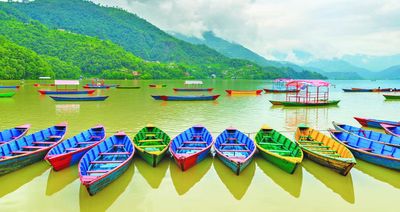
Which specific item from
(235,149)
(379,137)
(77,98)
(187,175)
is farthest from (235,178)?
(77,98)

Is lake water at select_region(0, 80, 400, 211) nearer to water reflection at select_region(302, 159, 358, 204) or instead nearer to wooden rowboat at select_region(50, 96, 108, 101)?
water reflection at select_region(302, 159, 358, 204)

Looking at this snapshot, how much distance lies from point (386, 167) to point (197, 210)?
1099 cm

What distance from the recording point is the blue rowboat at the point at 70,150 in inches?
533

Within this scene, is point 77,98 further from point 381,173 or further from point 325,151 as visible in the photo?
point 381,173

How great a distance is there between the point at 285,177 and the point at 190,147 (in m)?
5.88

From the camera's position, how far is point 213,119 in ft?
105

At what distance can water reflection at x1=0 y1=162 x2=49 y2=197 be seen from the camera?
12498mm

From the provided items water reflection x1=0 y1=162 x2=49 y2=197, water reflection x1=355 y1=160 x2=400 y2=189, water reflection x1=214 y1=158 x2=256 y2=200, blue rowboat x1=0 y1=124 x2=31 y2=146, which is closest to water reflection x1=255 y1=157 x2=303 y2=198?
water reflection x1=214 y1=158 x2=256 y2=200

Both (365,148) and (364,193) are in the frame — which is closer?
(364,193)

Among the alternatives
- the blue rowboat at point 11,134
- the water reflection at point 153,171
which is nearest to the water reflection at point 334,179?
the water reflection at point 153,171

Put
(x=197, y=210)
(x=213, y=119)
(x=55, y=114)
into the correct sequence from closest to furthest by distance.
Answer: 1. (x=197, y=210)
2. (x=213, y=119)
3. (x=55, y=114)

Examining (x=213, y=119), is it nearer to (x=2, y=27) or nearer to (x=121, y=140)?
(x=121, y=140)

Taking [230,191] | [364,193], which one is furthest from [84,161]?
[364,193]

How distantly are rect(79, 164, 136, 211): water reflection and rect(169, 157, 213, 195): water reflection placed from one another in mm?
2339
